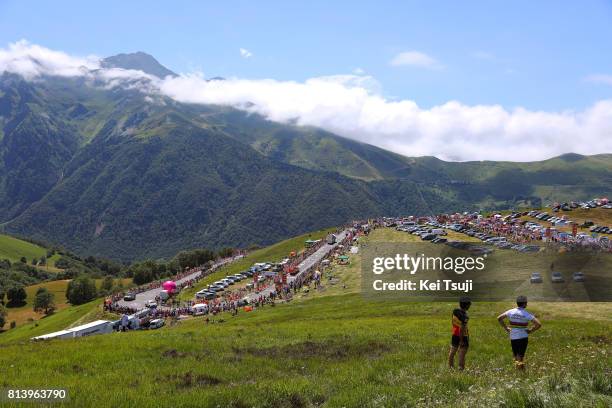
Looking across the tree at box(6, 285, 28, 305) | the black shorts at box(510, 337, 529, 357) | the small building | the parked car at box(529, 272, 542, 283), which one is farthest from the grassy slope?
the tree at box(6, 285, 28, 305)

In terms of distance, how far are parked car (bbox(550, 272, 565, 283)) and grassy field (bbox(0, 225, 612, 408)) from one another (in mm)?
14776

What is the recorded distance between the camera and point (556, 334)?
864 inches

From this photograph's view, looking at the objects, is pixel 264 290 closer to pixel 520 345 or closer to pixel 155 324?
pixel 155 324

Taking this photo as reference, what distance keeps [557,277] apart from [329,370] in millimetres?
32819

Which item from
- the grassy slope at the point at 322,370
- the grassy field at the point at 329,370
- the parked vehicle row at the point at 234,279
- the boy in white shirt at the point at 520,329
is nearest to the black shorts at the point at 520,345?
the boy in white shirt at the point at 520,329

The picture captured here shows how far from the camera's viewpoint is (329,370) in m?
14.5

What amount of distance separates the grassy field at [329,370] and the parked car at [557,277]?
48.5 ft

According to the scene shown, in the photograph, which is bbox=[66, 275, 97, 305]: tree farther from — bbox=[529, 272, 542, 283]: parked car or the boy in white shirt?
the boy in white shirt

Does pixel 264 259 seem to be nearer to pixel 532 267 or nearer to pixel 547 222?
pixel 547 222

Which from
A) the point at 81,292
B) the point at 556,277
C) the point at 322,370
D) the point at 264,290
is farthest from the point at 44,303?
the point at 322,370

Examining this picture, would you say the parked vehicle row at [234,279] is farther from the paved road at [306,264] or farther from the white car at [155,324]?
the white car at [155,324]

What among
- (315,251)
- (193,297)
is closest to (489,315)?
(193,297)

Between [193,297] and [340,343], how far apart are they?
75373 mm

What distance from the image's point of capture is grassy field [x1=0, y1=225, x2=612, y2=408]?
10586 mm
